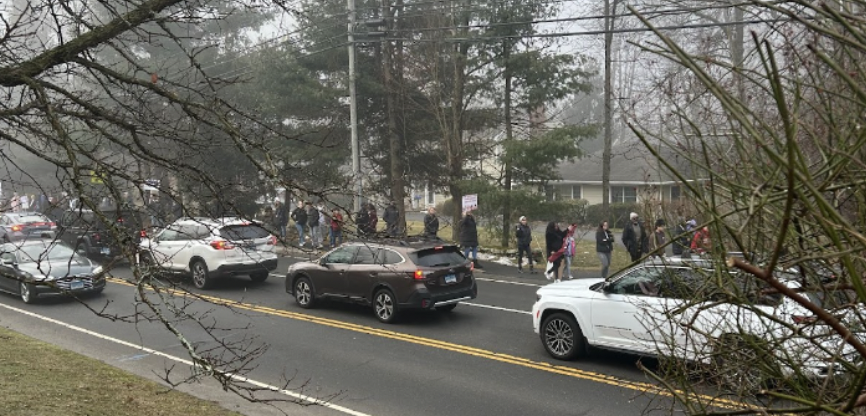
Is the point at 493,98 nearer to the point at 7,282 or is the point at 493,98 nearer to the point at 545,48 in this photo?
the point at 545,48

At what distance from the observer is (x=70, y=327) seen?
1334 centimetres

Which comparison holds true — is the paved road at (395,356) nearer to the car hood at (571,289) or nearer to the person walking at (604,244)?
the car hood at (571,289)

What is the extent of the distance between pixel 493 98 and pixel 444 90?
6.35 ft

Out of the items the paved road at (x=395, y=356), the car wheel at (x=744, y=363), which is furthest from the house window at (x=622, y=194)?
the car wheel at (x=744, y=363)

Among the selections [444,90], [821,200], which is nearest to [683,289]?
[821,200]

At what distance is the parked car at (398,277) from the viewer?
12.7 m

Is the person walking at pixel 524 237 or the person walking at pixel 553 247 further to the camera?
the person walking at pixel 524 237

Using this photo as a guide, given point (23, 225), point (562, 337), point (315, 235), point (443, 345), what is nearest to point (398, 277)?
point (443, 345)

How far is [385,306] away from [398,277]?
29.1 inches

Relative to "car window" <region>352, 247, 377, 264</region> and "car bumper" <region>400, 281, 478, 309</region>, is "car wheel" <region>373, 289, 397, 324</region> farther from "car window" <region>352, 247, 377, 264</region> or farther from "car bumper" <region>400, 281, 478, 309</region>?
"car window" <region>352, 247, 377, 264</region>

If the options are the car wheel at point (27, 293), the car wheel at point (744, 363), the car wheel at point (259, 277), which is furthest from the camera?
the car wheel at point (259, 277)

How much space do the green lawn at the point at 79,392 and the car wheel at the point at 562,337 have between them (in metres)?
4.83

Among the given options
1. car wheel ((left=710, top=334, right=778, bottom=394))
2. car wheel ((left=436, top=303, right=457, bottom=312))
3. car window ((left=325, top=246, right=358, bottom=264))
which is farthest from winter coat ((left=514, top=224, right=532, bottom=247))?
car wheel ((left=710, top=334, right=778, bottom=394))

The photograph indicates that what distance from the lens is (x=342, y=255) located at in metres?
14.0
